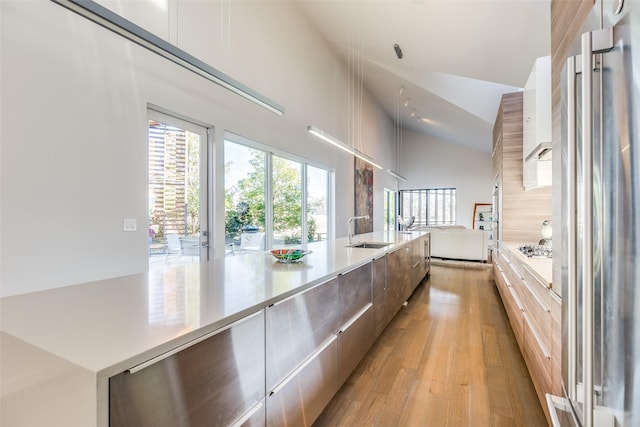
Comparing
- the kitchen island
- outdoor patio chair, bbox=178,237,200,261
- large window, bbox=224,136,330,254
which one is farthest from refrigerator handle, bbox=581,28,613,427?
large window, bbox=224,136,330,254

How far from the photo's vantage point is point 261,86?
4.38 m

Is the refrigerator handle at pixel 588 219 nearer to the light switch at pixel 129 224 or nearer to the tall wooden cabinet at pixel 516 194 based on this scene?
the light switch at pixel 129 224

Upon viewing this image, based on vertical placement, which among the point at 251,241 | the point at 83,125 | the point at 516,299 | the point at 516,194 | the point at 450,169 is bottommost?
the point at 516,299

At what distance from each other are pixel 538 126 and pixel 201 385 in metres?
3.17

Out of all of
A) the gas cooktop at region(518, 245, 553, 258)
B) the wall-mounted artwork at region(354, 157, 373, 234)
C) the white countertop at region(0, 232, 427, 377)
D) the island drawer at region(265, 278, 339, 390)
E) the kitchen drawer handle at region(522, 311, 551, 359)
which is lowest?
the kitchen drawer handle at region(522, 311, 551, 359)

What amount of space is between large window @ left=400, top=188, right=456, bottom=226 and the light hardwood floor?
27.3 feet

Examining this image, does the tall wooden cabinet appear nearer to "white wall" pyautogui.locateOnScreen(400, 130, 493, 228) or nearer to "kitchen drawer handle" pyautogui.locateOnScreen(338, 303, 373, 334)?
"kitchen drawer handle" pyautogui.locateOnScreen(338, 303, 373, 334)

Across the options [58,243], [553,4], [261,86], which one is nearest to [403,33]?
[261,86]

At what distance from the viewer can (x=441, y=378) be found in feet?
7.36

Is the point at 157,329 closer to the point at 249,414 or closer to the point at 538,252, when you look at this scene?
the point at 249,414

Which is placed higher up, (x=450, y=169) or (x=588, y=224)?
(x=450, y=169)

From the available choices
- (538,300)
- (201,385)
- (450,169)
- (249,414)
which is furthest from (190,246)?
(450,169)

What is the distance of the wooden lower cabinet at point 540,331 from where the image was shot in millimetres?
1475

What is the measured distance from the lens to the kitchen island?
2.34 feet
